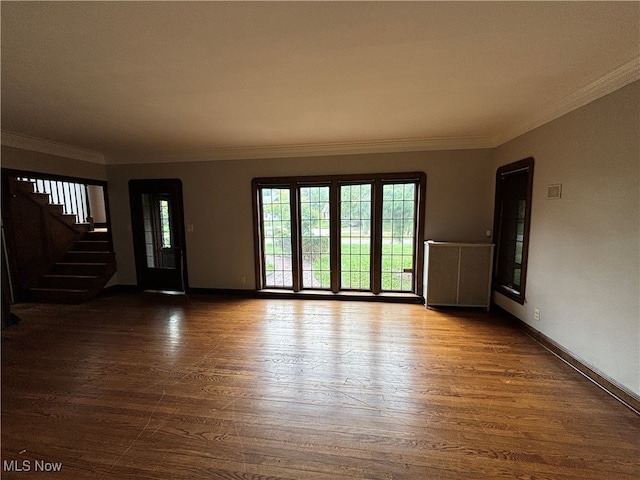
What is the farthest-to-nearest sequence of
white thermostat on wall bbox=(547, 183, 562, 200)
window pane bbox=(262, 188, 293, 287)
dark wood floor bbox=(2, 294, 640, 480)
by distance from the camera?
1. window pane bbox=(262, 188, 293, 287)
2. white thermostat on wall bbox=(547, 183, 562, 200)
3. dark wood floor bbox=(2, 294, 640, 480)

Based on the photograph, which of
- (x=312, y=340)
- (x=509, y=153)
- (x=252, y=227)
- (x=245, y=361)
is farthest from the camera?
(x=252, y=227)

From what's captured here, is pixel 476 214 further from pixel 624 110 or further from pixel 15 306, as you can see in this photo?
pixel 15 306

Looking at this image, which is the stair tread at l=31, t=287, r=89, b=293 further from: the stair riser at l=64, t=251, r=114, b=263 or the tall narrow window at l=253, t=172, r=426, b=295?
the tall narrow window at l=253, t=172, r=426, b=295

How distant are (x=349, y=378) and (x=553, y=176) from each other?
2851 millimetres

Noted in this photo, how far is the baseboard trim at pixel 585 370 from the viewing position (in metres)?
1.92

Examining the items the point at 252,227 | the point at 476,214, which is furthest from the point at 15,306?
the point at 476,214

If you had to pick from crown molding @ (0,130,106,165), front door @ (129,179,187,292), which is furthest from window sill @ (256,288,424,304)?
crown molding @ (0,130,106,165)

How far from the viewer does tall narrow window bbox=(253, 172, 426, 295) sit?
420 cm

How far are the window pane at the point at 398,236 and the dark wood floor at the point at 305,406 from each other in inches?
44.2

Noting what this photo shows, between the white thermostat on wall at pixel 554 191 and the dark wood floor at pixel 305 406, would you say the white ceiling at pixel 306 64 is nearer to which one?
the white thermostat on wall at pixel 554 191

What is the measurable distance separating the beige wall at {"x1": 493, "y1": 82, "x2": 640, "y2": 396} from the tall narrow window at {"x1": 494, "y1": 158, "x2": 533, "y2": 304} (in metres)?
0.15

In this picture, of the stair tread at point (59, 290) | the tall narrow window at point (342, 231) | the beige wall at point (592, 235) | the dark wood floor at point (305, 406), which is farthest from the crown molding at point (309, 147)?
the dark wood floor at point (305, 406)

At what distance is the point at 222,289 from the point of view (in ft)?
15.8

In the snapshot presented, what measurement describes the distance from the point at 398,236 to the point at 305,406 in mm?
2991
